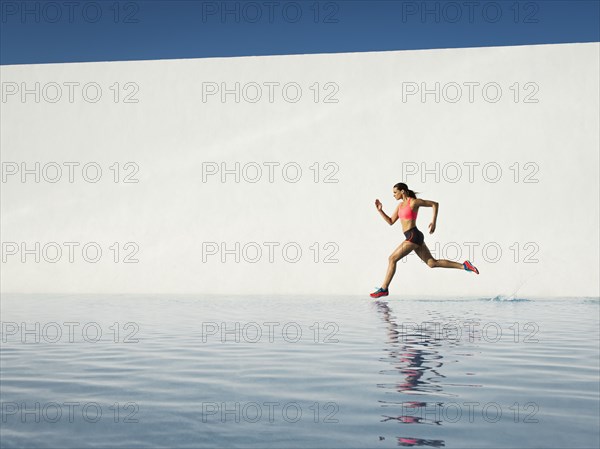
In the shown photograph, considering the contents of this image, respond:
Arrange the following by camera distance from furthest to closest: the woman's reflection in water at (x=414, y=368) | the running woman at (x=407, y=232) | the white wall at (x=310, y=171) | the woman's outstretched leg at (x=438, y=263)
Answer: the white wall at (x=310, y=171), the running woman at (x=407, y=232), the woman's outstretched leg at (x=438, y=263), the woman's reflection in water at (x=414, y=368)

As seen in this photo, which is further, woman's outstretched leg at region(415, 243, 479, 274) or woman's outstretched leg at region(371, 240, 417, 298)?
woman's outstretched leg at region(371, 240, 417, 298)

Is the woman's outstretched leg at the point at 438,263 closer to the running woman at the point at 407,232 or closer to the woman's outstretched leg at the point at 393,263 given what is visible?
the running woman at the point at 407,232

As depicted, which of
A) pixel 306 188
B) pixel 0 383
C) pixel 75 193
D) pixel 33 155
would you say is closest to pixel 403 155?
pixel 306 188

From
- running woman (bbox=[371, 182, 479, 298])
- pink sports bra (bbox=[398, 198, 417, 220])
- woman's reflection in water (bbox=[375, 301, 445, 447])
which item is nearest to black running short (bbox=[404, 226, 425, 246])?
running woman (bbox=[371, 182, 479, 298])

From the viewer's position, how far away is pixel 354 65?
36.8 feet

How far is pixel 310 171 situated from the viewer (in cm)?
1107

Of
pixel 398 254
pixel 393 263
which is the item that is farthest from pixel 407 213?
pixel 393 263

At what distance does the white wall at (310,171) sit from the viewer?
1073 cm

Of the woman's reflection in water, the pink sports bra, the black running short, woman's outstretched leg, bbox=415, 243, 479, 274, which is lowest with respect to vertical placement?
the woman's reflection in water

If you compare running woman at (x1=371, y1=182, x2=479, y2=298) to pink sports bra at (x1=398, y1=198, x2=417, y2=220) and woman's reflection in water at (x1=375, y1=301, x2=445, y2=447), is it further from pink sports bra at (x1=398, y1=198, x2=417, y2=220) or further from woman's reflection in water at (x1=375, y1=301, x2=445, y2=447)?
woman's reflection in water at (x1=375, y1=301, x2=445, y2=447)

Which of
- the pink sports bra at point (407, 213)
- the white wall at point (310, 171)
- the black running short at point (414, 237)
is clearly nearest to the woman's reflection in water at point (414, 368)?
the black running short at point (414, 237)

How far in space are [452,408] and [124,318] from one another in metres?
4.51

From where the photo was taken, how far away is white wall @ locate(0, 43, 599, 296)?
35.2 ft

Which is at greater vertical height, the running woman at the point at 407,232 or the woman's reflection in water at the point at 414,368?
the running woman at the point at 407,232
